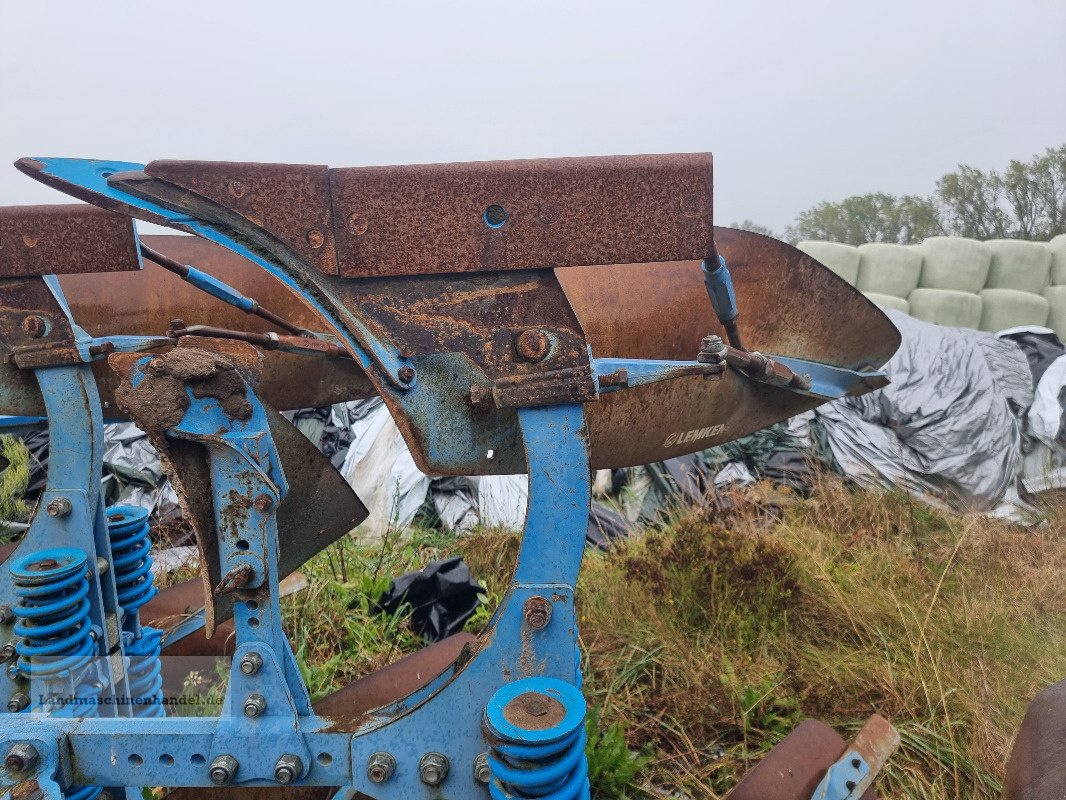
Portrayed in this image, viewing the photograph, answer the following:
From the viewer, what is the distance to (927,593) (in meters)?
2.91

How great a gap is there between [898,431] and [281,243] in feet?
16.4

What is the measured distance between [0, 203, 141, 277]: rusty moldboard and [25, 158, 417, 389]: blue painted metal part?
0.43m

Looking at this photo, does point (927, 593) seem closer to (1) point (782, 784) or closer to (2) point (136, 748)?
(1) point (782, 784)

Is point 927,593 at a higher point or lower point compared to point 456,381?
lower

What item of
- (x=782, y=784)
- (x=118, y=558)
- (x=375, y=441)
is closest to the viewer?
(x=782, y=784)

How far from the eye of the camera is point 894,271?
7.22 m

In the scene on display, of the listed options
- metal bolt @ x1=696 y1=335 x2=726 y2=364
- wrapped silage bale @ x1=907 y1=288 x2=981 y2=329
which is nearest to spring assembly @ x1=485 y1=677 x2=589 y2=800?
metal bolt @ x1=696 y1=335 x2=726 y2=364

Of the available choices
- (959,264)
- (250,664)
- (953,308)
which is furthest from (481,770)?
(959,264)

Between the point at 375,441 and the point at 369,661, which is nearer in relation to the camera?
the point at 369,661

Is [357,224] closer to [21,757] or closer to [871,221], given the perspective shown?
[21,757]

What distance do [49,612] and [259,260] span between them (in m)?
1.02

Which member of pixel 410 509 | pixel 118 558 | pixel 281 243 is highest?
pixel 281 243

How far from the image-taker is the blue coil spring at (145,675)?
1.83m

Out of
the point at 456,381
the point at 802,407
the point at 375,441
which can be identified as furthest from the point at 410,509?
the point at 456,381
